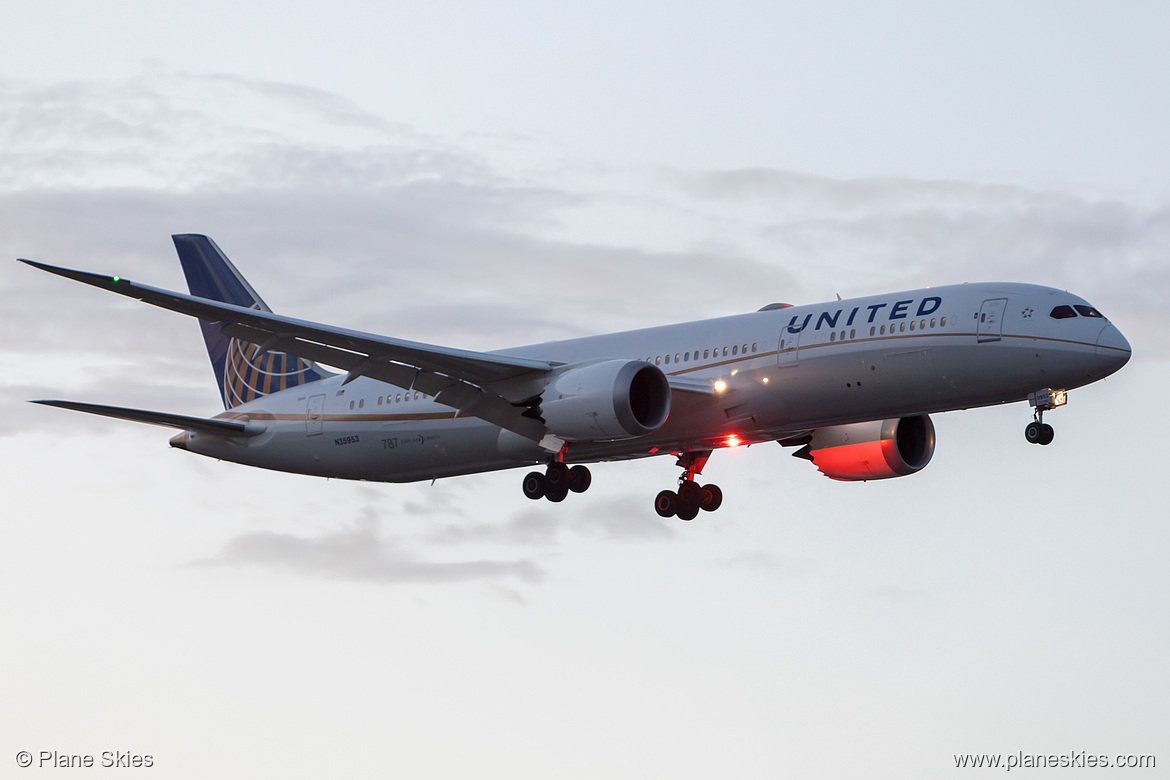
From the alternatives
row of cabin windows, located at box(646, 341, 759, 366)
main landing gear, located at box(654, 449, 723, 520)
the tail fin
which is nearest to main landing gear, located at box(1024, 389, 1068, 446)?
row of cabin windows, located at box(646, 341, 759, 366)

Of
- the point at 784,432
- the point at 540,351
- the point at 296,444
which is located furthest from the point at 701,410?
the point at 296,444

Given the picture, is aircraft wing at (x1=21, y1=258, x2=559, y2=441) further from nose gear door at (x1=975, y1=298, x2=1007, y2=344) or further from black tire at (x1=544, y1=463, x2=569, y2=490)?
nose gear door at (x1=975, y1=298, x2=1007, y2=344)

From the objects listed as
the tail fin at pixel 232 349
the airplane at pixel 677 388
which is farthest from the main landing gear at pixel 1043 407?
the tail fin at pixel 232 349

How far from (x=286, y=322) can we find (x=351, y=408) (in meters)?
9.45

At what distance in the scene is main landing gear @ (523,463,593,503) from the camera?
41.4 metres

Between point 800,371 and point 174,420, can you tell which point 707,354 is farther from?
point 174,420

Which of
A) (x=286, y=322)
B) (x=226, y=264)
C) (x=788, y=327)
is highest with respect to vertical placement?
(x=226, y=264)

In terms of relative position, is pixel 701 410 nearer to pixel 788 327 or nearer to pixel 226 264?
pixel 788 327

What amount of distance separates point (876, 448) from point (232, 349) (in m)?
21.2

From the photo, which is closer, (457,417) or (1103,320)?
(1103,320)

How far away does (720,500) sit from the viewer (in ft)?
145

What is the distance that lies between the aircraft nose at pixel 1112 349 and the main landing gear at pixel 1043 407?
1.28 meters

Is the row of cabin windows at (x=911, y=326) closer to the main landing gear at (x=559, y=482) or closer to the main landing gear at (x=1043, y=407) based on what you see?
the main landing gear at (x=1043, y=407)

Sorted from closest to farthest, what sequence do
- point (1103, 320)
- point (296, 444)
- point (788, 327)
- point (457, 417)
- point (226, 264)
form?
point (1103, 320), point (788, 327), point (457, 417), point (296, 444), point (226, 264)
